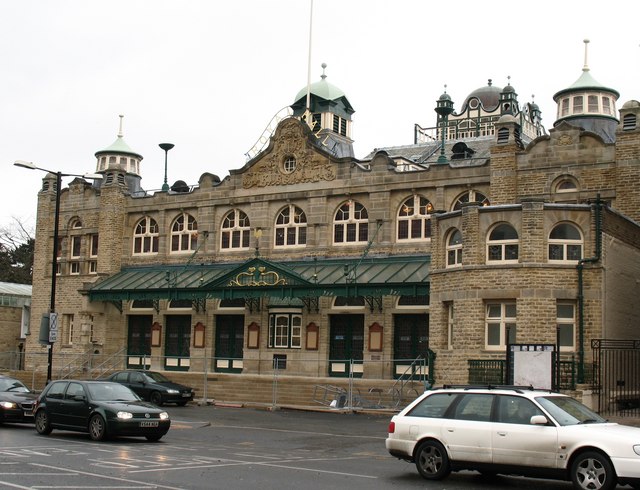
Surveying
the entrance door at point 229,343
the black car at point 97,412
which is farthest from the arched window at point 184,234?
the black car at point 97,412

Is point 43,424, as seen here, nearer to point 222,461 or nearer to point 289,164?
point 222,461

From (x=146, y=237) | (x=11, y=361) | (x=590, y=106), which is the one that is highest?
(x=590, y=106)

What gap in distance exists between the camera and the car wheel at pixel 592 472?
498 inches

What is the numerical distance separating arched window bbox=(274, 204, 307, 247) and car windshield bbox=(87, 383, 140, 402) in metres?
19.3

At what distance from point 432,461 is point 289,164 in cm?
2757

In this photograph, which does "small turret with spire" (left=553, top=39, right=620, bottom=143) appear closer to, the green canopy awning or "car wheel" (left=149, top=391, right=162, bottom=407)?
the green canopy awning

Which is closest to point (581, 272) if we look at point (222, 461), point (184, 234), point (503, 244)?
point (503, 244)

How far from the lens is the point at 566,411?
14055mm

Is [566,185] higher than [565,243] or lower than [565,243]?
higher

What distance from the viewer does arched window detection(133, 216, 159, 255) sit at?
45.3m

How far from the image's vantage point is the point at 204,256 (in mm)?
42969

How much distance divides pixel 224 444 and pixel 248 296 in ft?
57.9

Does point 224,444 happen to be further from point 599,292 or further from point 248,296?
point 248,296

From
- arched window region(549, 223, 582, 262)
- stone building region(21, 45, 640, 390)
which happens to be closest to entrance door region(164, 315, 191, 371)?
stone building region(21, 45, 640, 390)
